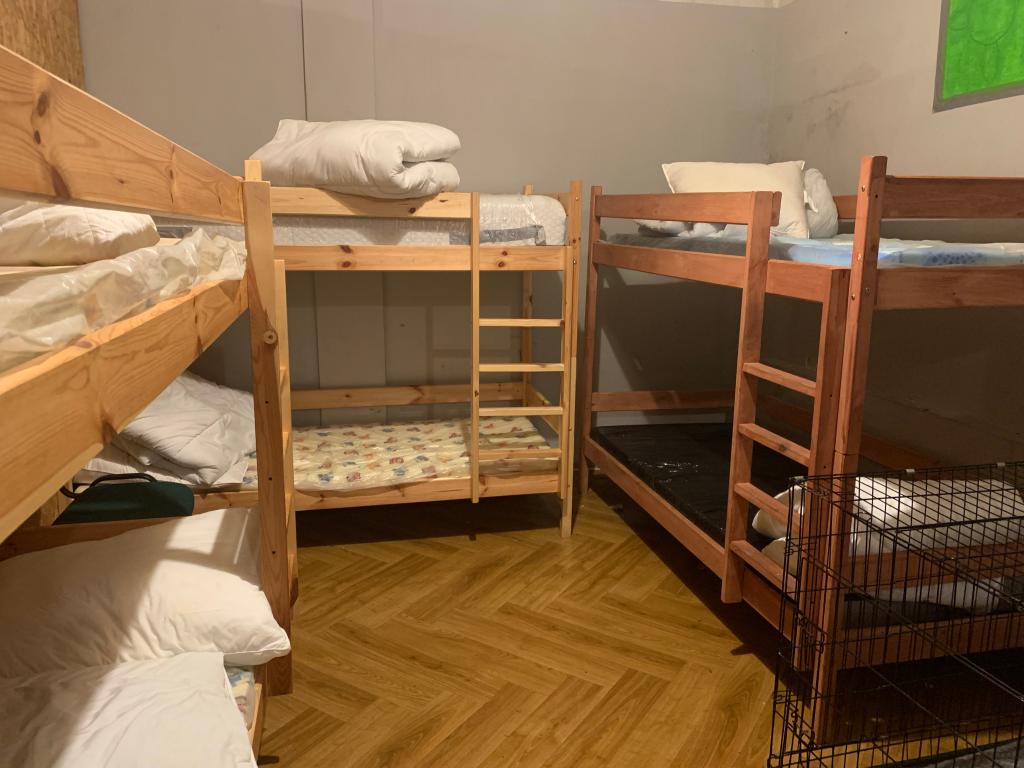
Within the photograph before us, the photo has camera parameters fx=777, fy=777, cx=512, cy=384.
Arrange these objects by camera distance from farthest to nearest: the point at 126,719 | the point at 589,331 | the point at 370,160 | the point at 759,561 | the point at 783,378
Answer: the point at 589,331 → the point at 370,160 → the point at 759,561 → the point at 783,378 → the point at 126,719

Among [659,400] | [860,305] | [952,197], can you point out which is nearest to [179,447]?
[659,400]

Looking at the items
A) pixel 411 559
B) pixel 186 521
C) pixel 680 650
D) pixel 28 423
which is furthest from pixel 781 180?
pixel 28 423

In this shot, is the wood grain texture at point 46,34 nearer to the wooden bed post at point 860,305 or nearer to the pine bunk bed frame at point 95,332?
the pine bunk bed frame at point 95,332

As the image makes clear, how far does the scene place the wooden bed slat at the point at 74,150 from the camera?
628 mm

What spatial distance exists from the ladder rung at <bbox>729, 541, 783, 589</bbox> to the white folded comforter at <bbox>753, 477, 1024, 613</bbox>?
0.08 ft

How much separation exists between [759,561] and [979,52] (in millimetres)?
1942

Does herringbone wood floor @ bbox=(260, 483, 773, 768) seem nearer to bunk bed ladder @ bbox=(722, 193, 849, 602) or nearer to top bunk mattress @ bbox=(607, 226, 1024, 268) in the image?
bunk bed ladder @ bbox=(722, 193, 849, 602)

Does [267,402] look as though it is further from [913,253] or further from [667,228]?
[667,228]

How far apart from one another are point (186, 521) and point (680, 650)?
1483mm

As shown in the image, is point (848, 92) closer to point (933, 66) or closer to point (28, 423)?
point (933, 66)

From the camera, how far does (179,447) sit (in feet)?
9.14

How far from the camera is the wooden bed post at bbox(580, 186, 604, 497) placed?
3.47m

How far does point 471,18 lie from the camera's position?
357cm

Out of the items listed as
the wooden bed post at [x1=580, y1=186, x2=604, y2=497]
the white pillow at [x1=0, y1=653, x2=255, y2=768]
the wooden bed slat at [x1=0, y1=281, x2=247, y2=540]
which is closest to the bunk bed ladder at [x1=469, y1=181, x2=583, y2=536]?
the wooden bed post at [x1=580, y1=186, x2=604, y2=497]
